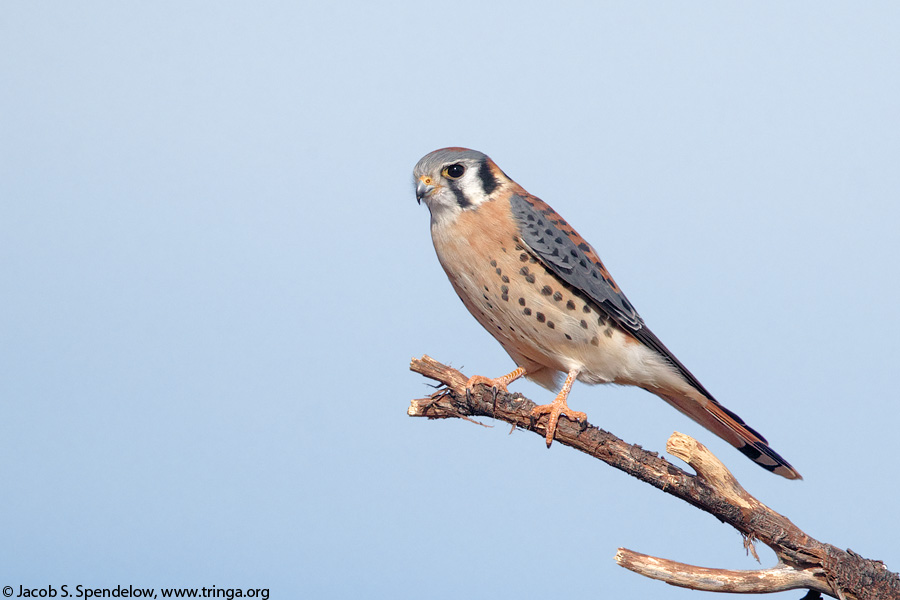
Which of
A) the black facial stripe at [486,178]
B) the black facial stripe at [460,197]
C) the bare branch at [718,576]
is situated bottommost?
the bare branch at [718,576]

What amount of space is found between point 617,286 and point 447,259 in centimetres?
74

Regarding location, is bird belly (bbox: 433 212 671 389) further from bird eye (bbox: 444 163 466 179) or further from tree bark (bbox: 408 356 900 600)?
tree bark (bbox: 408 356 900 600)

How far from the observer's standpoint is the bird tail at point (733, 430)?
3.63 metres

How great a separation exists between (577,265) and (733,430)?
0.98m

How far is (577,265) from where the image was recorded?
11.6 ft

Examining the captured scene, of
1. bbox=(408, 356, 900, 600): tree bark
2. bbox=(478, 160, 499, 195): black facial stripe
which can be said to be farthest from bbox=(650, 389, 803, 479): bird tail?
bbox=(478, 160, 499, 195): black facial stripe

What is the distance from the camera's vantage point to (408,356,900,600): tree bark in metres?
3.02

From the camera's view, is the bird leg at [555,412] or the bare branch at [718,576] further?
the bird leg at [555,412]

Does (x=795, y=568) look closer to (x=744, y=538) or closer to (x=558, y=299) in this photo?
(x=744, y=538)

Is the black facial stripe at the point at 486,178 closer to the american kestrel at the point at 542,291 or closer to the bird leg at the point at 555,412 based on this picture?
the american kestrel at the point at 542,291

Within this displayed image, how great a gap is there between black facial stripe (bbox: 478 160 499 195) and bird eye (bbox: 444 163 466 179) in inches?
3.3

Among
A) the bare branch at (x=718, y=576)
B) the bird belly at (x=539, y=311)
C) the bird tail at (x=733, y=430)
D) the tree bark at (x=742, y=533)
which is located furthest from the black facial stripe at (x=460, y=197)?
the bare branch at (x=718, y=576)

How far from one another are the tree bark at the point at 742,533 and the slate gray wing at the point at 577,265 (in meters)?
0.51

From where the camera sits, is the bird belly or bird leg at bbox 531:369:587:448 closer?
bird leg at bbox 531:369:587:448
